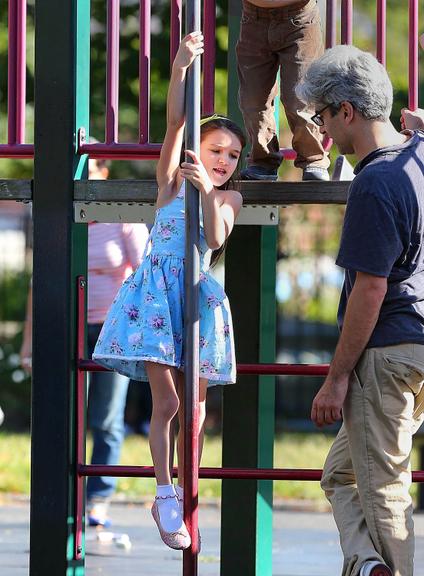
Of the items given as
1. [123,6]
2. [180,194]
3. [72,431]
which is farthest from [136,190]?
[123,6]

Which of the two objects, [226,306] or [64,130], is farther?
[64,130]

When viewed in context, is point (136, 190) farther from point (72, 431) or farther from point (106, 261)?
point (106, 261)

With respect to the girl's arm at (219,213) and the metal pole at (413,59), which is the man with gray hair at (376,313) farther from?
the metal pole at (413,59)

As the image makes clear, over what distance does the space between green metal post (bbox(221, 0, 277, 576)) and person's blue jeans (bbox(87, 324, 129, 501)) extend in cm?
143

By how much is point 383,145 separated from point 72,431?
1.53m

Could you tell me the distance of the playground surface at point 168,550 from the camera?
5641 millimetres

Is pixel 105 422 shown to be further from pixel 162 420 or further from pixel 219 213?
pixel 219 213

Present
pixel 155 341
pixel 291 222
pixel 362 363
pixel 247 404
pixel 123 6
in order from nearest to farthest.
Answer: pixel 362 363
pixel 155 341
pixel 247 404
pixel 123 6
pixel 291 222

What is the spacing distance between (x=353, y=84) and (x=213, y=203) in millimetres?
578

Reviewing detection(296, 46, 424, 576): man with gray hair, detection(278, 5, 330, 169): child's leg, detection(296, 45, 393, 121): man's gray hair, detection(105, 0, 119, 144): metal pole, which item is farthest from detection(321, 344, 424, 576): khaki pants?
Result: detection(105, 0, 119, 144): metal pole

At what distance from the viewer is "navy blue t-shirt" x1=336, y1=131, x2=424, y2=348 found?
145 inches

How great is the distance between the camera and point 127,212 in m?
4.75

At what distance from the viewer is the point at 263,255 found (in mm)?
4988

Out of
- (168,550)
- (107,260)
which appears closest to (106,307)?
(107,260)
